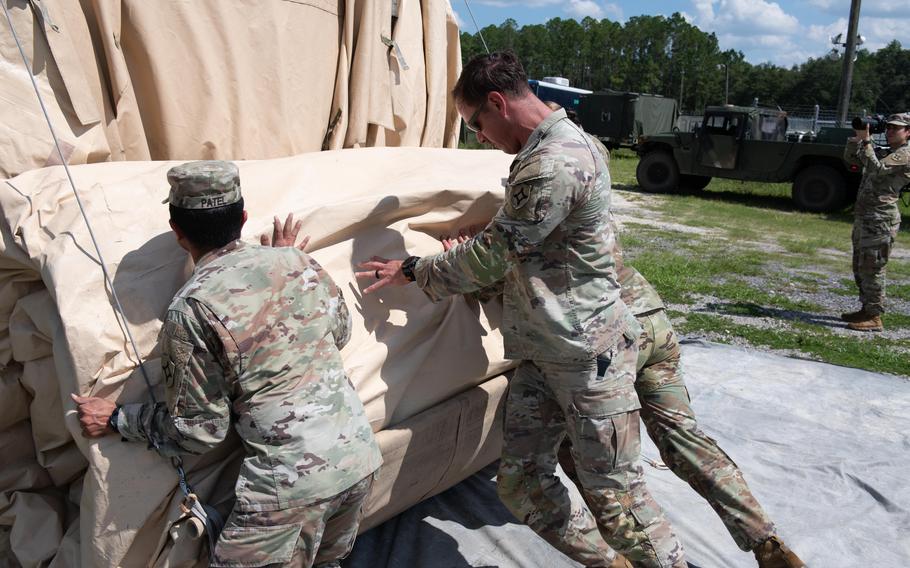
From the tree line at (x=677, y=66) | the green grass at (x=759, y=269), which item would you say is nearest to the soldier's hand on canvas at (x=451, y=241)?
the green grass at (x=759, y=269)

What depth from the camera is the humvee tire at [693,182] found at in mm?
17953

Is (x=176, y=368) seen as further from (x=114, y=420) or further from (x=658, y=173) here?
(x=658, y=173)

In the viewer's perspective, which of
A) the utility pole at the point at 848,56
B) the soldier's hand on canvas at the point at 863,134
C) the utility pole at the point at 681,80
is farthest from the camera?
the utility pole at the point at 681,80

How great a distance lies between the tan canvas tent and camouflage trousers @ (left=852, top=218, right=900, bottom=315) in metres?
4.87

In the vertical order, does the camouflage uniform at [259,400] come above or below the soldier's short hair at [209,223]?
below

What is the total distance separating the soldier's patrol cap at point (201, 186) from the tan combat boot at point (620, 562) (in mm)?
1868

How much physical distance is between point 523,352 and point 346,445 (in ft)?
2.30

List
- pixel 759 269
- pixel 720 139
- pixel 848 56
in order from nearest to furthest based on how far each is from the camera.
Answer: pixel 759 269 → pixel 720 139 → pixel 848 56

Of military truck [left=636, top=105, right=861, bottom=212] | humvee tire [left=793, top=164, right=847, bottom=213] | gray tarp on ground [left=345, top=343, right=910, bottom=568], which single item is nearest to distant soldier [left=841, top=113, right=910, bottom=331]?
gray tarp on ground [left=345, top=343, right=910, bottom=568]

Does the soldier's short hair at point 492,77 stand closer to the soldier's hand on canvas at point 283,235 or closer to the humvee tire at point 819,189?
the soldier's hand on canvas at point 283,235

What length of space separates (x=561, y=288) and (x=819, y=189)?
14.5m

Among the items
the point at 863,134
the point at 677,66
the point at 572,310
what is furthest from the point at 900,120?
the point at 677,66

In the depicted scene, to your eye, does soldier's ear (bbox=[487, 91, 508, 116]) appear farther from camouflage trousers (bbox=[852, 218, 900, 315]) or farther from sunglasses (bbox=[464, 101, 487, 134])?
camouflage trousers (bbox=[852, 218, 900, 315])

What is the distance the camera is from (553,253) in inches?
96.6
